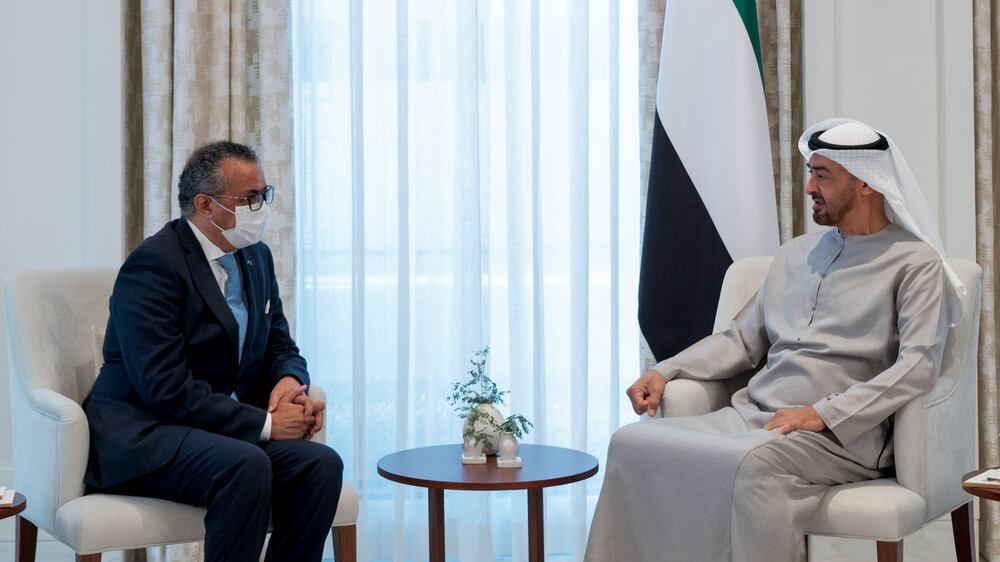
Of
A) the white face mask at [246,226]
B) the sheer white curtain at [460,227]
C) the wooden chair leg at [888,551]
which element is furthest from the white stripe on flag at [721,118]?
the white face mask at [246,226]

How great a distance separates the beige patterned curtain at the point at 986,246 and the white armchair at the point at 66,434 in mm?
2698

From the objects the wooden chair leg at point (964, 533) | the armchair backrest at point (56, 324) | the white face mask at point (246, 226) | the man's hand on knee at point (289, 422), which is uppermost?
the white face mask at point (246, 226)

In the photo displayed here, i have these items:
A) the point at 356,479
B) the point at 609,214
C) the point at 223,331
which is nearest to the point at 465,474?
the point at 223,331

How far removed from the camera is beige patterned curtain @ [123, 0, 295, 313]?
3939mm

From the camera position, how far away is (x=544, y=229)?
4.18 metres

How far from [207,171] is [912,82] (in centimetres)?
279

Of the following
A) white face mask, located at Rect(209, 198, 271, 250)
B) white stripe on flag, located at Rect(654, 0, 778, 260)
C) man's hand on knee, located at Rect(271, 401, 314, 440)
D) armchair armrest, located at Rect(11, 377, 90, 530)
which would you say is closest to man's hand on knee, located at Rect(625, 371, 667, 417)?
white stripe on flag, located at Rect(654, 0, 778, 260)

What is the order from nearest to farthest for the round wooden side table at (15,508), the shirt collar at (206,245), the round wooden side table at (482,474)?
the round wooden side table at (15,508) → the round wooden side table at (482,474) → the shirt collar at (206,245)

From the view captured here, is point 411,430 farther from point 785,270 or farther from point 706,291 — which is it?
point 785,270

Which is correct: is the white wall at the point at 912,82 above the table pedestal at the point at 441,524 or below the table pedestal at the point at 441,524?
above

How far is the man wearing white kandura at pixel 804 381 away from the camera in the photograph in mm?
2564

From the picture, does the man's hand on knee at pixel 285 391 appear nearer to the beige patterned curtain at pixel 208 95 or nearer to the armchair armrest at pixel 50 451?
the armchair armrest at pixel 50 451

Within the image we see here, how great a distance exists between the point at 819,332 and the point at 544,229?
149 centimetres

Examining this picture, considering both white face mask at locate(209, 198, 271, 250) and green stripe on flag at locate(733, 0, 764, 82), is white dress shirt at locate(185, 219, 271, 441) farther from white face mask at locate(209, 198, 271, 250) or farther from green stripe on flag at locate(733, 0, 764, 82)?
green stripe on flag at locate(733, 0, 764, 82)
